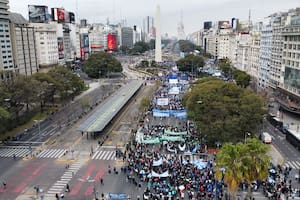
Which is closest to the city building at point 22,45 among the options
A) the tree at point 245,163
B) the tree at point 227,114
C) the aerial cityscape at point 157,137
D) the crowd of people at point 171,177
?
the aerial cityscape at point 157,137

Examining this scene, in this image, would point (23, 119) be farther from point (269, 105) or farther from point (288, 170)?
point (269, 105)

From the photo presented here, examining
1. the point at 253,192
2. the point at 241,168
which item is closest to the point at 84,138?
the point at 253,192

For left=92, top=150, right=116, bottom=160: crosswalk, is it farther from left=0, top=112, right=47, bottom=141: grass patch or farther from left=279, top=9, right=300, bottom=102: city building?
left=279, top=9, right=300, bottom=102: city building

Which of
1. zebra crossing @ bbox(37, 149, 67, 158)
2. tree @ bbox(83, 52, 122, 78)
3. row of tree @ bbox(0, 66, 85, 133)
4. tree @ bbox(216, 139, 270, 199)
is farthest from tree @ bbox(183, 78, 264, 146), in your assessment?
tree @ bbox(83, 52, 122, 78)

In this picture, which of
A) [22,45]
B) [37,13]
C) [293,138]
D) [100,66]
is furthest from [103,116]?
[37,13]

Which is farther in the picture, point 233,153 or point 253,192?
point 253,192

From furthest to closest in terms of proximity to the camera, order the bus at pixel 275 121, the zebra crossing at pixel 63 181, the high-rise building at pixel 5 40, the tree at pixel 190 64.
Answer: the tree at pixel 190 64 < the high-rise building at pixel 5 40 < the bus at pixel 275 121 < the zebra crossing at pixel 63 181

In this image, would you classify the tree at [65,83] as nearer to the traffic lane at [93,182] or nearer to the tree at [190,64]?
the traffic lane at [93,182]
